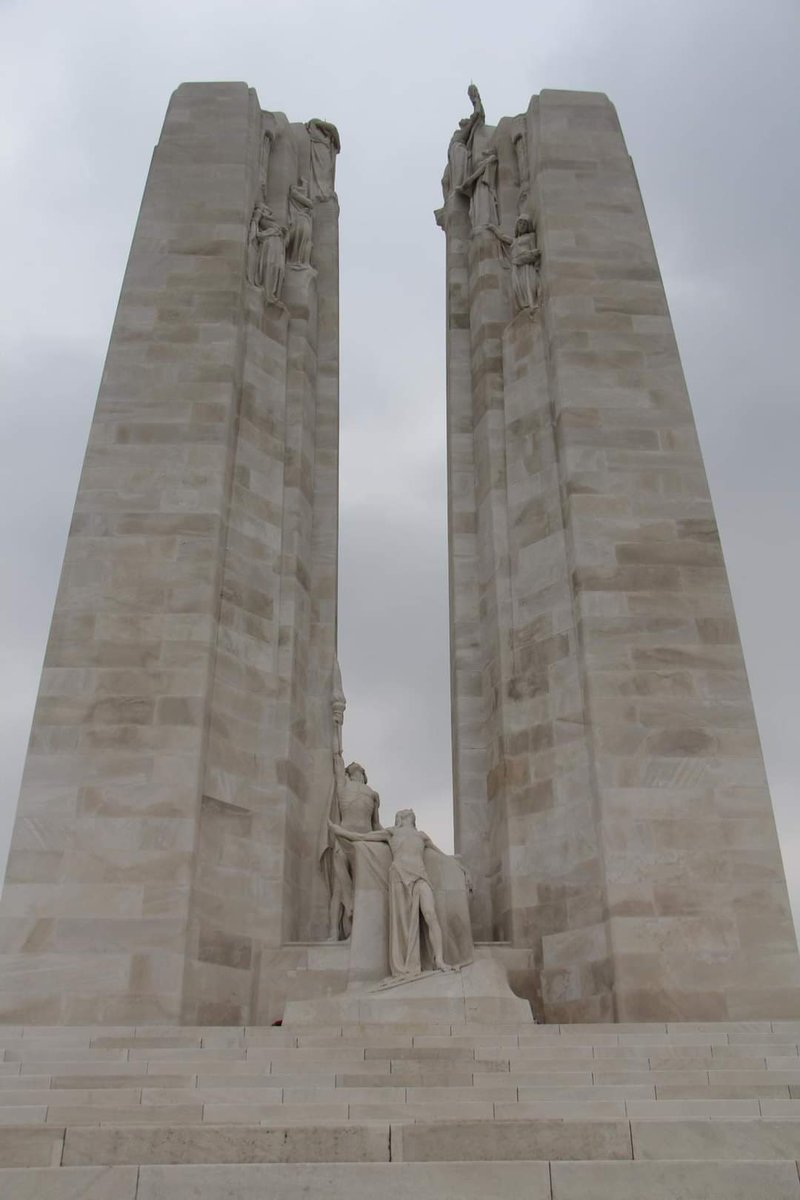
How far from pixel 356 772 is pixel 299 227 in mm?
9085

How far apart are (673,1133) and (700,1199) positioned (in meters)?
0.46

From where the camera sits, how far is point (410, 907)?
35.0 feet

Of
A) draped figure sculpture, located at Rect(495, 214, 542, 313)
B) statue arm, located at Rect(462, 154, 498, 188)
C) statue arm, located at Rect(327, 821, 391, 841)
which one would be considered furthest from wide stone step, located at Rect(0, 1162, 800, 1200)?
statue arm, located at Rect(462, 154, 498, 188)

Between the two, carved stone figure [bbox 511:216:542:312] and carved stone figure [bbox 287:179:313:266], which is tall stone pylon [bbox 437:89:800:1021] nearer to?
carved stone figure [bbox 511:216:542:312]

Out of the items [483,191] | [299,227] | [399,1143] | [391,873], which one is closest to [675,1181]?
[399,1143]

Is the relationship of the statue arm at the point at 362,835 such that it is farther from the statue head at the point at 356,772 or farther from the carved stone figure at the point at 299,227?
the carved stone figure at the point at 299,227

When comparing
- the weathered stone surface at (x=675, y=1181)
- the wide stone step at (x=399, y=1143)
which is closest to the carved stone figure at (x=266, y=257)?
the wide stone step at (x=399, y=1143)

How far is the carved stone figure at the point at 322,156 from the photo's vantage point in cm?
1856

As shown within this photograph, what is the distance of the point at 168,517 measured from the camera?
533 inches

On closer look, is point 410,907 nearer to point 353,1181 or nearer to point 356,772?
point 356,772

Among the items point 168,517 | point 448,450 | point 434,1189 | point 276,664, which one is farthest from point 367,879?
point 448,450

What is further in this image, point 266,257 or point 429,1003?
point 266,257

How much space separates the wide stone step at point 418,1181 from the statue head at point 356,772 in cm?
789

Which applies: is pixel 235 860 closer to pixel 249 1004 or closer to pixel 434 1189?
pixel 249 1004
